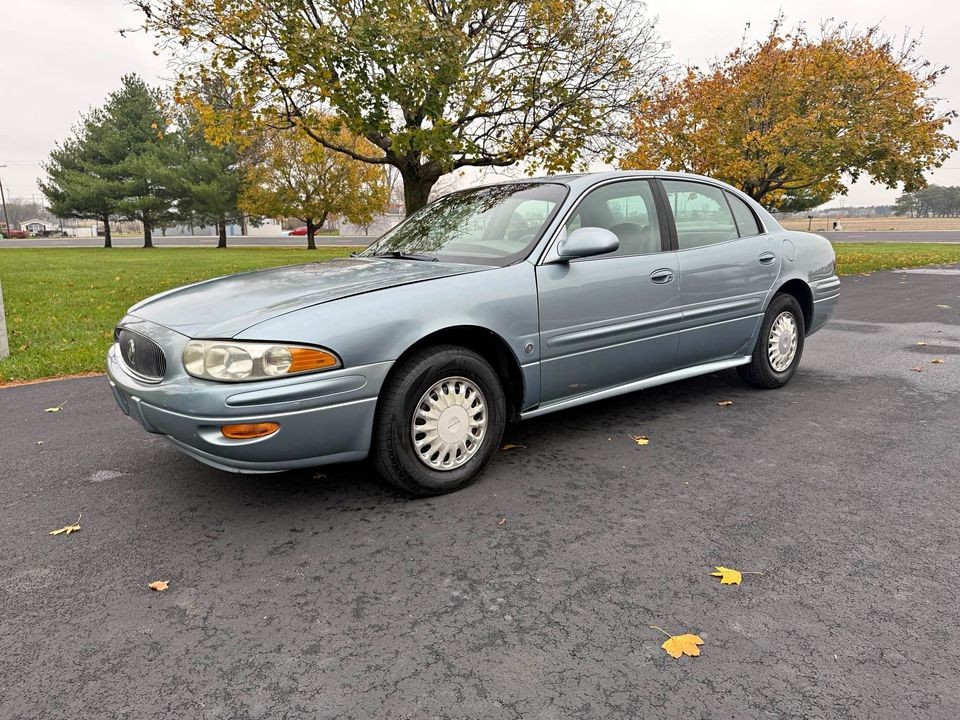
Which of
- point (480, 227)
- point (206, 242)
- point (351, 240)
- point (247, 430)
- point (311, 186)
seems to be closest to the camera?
point (247, 430)

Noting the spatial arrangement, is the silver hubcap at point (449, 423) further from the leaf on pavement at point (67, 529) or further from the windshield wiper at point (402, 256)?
the leaf on pavement at point (67, 529)

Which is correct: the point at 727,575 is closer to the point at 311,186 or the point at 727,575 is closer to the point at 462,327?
the point at 462,327

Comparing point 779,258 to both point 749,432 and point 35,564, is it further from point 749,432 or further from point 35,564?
point 35,564

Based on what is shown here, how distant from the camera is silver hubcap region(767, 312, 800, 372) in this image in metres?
5.19

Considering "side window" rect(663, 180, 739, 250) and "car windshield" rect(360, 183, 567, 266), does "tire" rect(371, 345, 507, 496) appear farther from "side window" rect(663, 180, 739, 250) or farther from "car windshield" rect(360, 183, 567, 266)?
"side window" rect(663, 180, 739, 250)

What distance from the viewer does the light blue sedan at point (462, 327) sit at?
2908 millimetres

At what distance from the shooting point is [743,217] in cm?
501

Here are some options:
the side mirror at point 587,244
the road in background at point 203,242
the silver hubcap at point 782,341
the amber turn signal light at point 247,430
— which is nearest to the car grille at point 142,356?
the amber turn signal light at point 247,430

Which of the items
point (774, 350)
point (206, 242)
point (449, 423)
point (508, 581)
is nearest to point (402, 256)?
point (449, 423)

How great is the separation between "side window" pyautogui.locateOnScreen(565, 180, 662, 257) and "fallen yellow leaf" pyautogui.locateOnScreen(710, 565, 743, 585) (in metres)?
1.97

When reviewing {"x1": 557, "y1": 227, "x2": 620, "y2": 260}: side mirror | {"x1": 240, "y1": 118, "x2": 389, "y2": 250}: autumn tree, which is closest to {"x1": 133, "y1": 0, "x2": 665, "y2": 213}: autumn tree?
{"x1": 557, "y1": 227, "x2": 620, "y2": 260}: side mirror

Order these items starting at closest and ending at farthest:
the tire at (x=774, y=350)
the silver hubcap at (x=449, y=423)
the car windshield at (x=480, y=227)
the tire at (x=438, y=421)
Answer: the tire at (x=438, y=421) < the silver hubcap at (x=449, y=423) < the car windshield at (x=480, y=227) < the tire at (x=774, y=350)

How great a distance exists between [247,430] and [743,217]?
3847mm

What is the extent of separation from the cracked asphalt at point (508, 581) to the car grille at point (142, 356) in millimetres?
649
